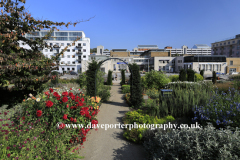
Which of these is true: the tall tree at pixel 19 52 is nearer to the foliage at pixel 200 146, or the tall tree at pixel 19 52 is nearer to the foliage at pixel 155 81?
the foliage at pixel 200 146

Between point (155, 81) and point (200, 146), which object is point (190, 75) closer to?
point (155, 81)

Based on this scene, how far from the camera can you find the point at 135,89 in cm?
881

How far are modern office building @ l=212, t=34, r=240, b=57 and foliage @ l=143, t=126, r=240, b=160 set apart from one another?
82.0 metres

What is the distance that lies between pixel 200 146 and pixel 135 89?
240 inches

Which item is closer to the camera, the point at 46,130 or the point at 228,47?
the point at 46,130

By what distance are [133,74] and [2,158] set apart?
7.13 m

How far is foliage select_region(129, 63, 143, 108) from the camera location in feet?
28.4

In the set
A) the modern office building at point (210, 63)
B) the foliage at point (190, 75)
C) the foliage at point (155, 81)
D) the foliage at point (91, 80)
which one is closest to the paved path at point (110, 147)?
the foliage at point (91, 80)

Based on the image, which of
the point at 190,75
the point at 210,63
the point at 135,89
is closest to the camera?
the point at 135,89

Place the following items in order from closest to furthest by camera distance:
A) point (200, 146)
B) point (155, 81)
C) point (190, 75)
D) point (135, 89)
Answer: point (200, 146) → point (135, 89) → point (155, 81) → point (190, 75)

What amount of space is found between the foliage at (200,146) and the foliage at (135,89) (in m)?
5.28

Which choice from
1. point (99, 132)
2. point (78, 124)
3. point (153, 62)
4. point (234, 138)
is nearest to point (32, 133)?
point (78, 124)

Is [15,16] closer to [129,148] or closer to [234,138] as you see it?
[129,148]

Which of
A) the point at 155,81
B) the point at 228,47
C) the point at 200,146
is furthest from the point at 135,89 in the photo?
the point at 228,47
